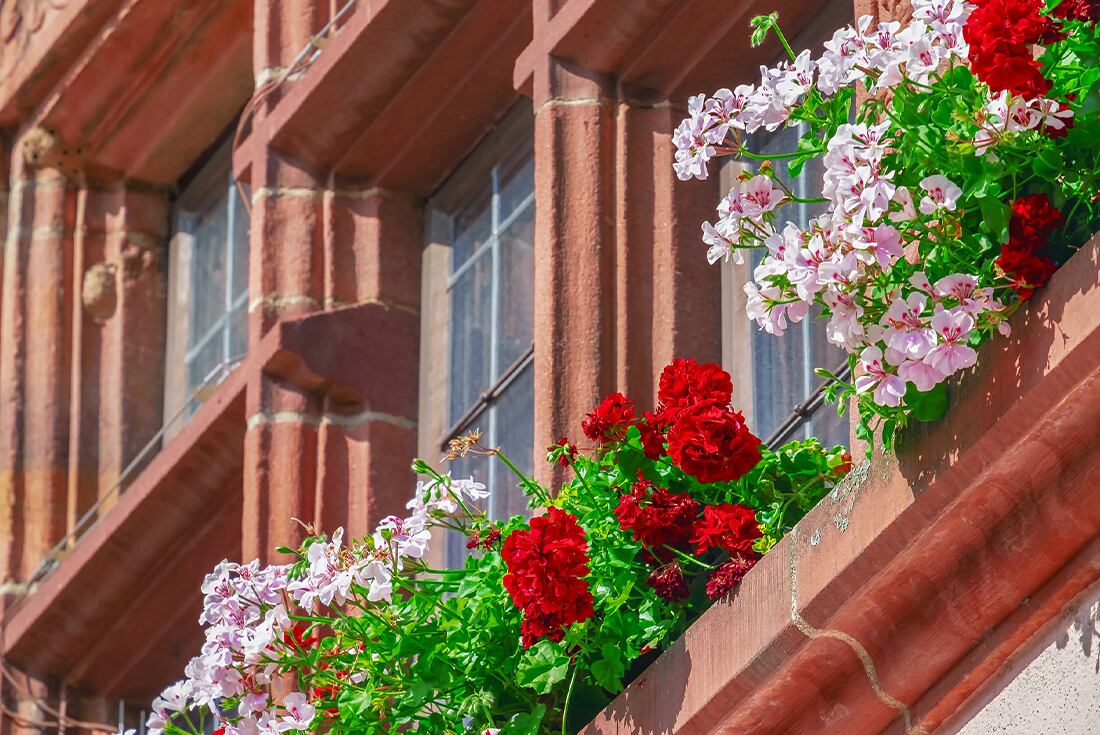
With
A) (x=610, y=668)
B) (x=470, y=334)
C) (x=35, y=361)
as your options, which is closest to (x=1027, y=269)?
(x=610, y=668)

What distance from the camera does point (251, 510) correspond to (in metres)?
5.31

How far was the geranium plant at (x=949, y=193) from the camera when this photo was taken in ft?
10.8

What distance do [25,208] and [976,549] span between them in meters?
3.73

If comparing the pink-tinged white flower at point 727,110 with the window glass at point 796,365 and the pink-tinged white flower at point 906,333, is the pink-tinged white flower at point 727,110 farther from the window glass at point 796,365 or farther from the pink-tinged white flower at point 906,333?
the window glass at point 796,365

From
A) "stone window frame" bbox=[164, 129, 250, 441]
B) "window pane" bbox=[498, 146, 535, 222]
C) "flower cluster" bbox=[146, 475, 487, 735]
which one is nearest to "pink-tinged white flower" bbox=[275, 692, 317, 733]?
"flower cluster" bbox=[146, 475, 487, 735]

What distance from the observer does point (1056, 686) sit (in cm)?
336

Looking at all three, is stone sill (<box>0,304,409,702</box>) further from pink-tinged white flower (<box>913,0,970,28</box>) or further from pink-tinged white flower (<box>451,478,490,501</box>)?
pink-tinged white flower (<box>913,0,970,28</box>)

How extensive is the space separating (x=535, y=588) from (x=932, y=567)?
0.51m

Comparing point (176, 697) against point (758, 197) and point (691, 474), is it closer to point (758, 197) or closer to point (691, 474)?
point (691, 474)

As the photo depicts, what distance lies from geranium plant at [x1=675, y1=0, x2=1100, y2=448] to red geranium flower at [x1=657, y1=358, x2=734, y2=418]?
0.28 m

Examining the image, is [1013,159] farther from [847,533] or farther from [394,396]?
[394,396]

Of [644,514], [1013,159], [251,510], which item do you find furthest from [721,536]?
[251,510]

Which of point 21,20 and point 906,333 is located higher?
point 21,20

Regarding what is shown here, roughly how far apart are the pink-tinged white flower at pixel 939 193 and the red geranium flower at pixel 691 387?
45 centimetres
